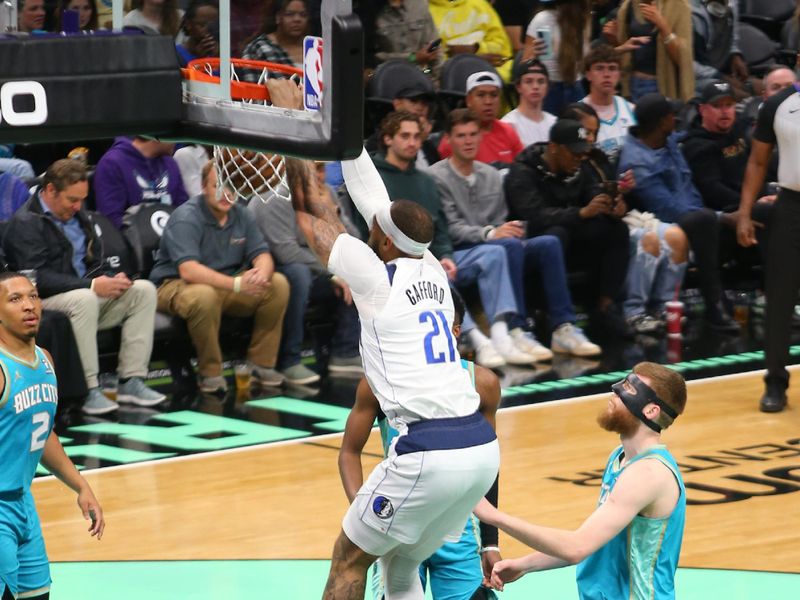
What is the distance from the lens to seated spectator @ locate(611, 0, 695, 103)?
14461mm

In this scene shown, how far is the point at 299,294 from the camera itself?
432 inches

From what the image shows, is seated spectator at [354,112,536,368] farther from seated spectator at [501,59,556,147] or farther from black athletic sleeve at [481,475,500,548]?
black athletic sleeve at [481,475,500,548]

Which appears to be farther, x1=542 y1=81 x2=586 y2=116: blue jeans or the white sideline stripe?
x1=542 y1=81 x2=586 y2=116: blue jeans

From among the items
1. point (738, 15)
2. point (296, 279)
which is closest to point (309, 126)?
point (296, 279)

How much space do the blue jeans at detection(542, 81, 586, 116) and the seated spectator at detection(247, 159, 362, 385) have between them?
Answer: 3.25 meters

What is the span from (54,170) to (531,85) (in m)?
4.25

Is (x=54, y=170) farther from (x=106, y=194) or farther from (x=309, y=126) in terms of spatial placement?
(x=309, y=126)

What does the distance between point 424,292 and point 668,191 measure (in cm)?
735

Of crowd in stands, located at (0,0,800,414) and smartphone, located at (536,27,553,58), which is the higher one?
smartphone, located at (536,27,553,58)

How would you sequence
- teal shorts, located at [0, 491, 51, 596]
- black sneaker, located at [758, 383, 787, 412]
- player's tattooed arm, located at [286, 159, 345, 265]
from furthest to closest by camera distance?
black sneaker, located at [758, 383, 787, 412], teal shorts, located at [0, 491, 51, 596], player's tattooed arm, located at [286, 159, 345, 265]

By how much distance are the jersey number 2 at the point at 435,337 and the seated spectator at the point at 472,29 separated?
8592 millimetres

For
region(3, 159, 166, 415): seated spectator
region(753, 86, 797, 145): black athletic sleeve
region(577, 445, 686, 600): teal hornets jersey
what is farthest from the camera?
region(3, 159, 166, 415): seated spectator

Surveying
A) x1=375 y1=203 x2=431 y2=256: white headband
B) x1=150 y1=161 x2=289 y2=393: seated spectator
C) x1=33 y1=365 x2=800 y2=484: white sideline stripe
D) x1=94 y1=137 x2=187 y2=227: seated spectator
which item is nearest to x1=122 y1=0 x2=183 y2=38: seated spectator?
x1=94 y1=137 x2=187 y2=227: seated spectator

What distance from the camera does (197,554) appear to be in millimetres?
7707
